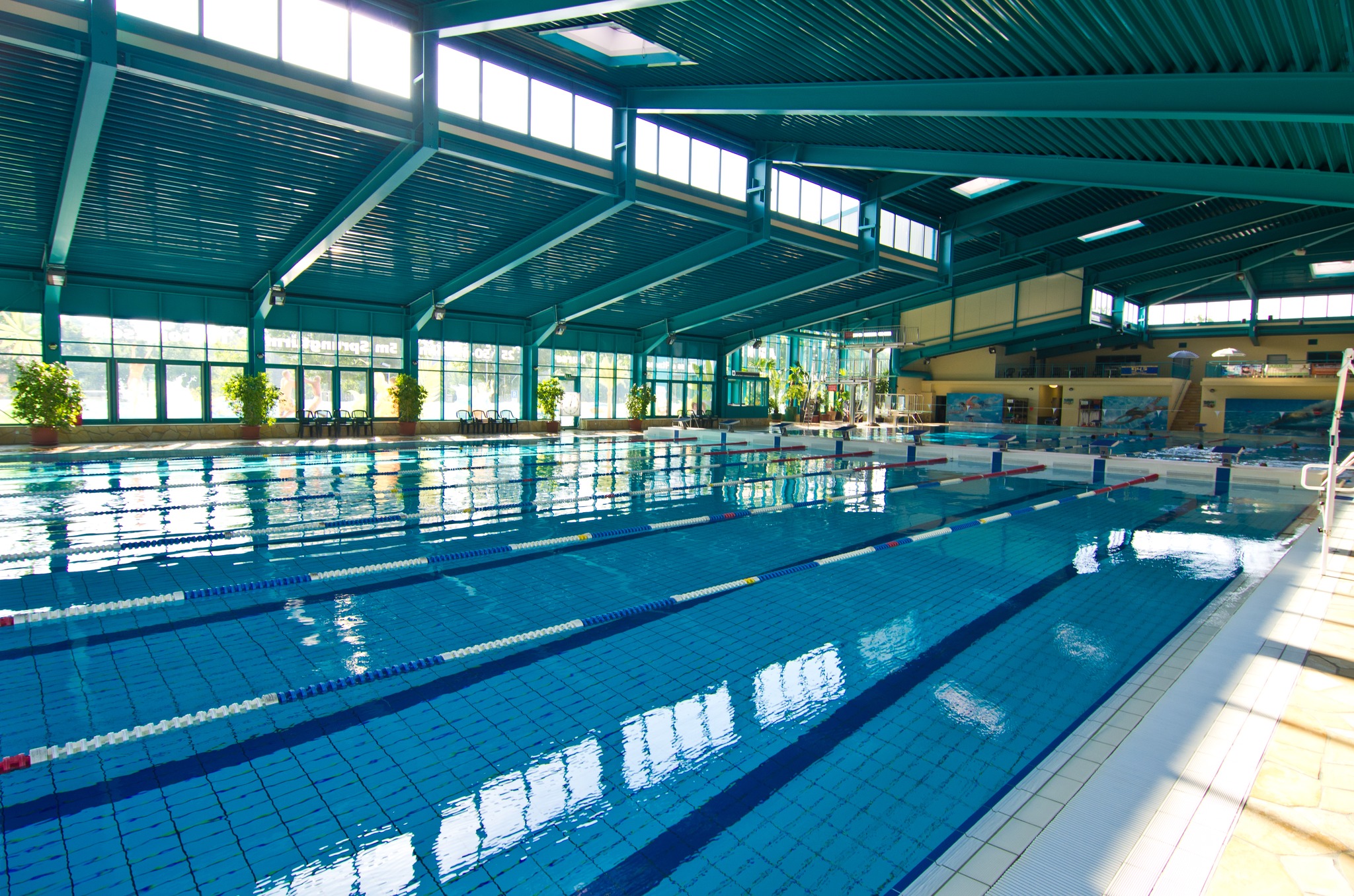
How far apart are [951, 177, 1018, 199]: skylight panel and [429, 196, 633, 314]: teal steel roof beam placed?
8775 millimetres

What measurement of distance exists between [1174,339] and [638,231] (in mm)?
29253

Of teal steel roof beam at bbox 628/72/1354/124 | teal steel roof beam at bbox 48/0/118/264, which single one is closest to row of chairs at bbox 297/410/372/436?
teal steel roof beam at bbox 48/0/118/264

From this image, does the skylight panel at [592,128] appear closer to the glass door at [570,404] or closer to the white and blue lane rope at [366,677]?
the white and blue lane rope at [366,677]

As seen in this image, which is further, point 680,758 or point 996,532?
point 996,532

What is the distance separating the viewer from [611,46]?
10.4 m

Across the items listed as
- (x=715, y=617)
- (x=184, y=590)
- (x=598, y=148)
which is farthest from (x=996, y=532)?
(x=598, y=148)

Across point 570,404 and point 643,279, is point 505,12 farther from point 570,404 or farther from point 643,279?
point 570,404

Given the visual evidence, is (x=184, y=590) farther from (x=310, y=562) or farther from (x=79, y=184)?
(x=79, y=184)

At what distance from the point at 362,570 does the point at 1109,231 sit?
74.5 ft

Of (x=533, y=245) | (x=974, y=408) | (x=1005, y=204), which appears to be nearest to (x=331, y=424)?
(x=533, y=245)

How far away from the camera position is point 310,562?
5629mm

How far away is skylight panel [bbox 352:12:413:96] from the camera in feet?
29.6

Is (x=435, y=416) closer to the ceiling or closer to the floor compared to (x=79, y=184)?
closer to the floor

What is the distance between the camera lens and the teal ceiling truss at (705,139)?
694 cm
